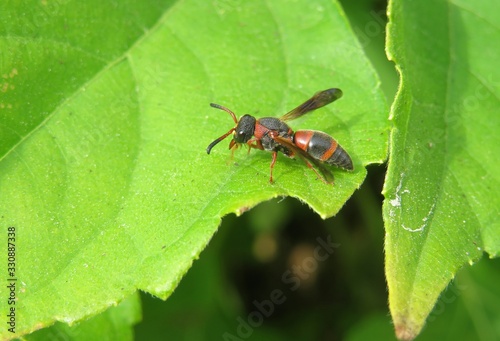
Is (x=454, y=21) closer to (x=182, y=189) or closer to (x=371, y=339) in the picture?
(x=182, y=189)

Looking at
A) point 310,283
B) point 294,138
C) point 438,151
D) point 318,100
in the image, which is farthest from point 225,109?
point 310,283

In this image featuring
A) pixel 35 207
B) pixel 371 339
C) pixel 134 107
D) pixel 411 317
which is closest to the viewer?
pixel 411 317

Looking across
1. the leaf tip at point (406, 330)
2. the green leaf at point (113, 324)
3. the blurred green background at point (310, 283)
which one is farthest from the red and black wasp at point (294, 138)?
the blurred green background at point (310, 283)

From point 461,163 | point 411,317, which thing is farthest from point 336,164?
point 411,317

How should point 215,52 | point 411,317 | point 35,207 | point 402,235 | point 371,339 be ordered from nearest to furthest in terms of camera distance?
1. point 411,317
2. point 402,235
3. point 35,207
4. point 215,52
5. point 371,339

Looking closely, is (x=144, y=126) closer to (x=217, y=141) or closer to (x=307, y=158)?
(x=217, y=141)

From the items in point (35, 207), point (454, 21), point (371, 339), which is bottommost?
point (371, 339)

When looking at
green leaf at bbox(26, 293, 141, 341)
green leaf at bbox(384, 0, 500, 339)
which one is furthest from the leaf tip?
green leaf at bbox(26, 293, 141, 341)

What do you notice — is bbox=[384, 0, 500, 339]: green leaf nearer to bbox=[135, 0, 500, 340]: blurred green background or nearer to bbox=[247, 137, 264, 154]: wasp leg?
bbox=[247, 137, 264, 154]: wasp leg
